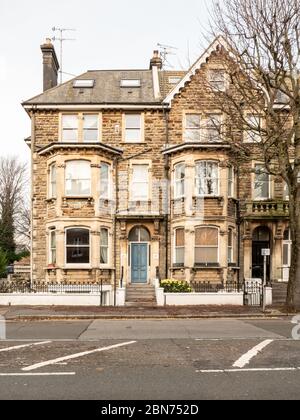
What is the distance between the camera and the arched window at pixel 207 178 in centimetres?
2777

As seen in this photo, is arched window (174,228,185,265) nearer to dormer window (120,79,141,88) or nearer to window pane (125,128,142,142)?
window pane (125,128,142,142)

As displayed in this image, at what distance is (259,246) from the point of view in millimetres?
29797

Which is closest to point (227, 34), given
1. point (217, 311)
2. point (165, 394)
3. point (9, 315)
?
point (217, 311)

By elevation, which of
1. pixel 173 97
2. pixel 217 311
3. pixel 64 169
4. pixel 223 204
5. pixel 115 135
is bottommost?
pixel 217 311

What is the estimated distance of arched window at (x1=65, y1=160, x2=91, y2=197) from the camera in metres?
27.8

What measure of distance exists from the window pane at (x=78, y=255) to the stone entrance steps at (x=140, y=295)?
267 cm

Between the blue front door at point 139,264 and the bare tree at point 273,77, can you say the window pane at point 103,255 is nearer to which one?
the blue front door at point 139,264

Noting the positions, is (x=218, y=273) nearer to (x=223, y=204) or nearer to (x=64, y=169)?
(x=223, y=204)

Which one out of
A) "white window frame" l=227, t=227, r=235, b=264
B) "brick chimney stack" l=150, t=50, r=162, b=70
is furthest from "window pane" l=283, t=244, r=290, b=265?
"brick chimney stack" l=150, t=50, r=162, b=70

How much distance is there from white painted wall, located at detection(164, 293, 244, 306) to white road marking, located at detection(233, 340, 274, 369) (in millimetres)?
10747

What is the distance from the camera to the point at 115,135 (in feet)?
96.1

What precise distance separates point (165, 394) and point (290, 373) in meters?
2.59

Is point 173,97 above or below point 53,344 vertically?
above

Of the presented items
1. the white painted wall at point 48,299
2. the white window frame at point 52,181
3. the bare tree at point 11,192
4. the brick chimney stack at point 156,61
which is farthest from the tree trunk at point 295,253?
the bare tree at point 11,192
